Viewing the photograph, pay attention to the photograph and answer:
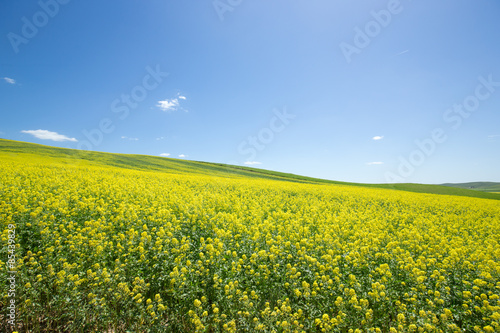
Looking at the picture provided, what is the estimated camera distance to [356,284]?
4641mm

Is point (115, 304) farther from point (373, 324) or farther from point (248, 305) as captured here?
point (373, 324)

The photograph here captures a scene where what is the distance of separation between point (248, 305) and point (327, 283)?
1.91 metres

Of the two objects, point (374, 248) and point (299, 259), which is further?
point (374, 248)

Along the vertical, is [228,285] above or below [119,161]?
below

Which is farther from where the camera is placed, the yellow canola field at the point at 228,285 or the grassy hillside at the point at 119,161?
the grassy hillside at the point at 119,161

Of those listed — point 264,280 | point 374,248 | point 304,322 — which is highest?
point 374,248

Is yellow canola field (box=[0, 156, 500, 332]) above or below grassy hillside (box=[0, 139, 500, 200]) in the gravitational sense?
below

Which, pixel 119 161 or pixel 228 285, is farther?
pixel 119 161

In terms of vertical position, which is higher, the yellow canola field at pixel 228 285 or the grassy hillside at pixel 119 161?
the grassy hillside at pixel 119 161

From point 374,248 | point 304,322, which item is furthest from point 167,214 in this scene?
point 374,248

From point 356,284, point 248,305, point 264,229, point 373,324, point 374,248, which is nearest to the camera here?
point 248,305

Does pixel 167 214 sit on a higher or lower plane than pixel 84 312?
higher

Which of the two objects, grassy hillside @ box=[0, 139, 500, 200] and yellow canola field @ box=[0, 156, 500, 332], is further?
grassy hillside @ box=[0, 139, 500, 200]

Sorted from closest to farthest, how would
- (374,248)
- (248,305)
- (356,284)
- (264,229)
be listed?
1. (248,305)
2. (356,284)
3. (374,248)
4. (264,229)
